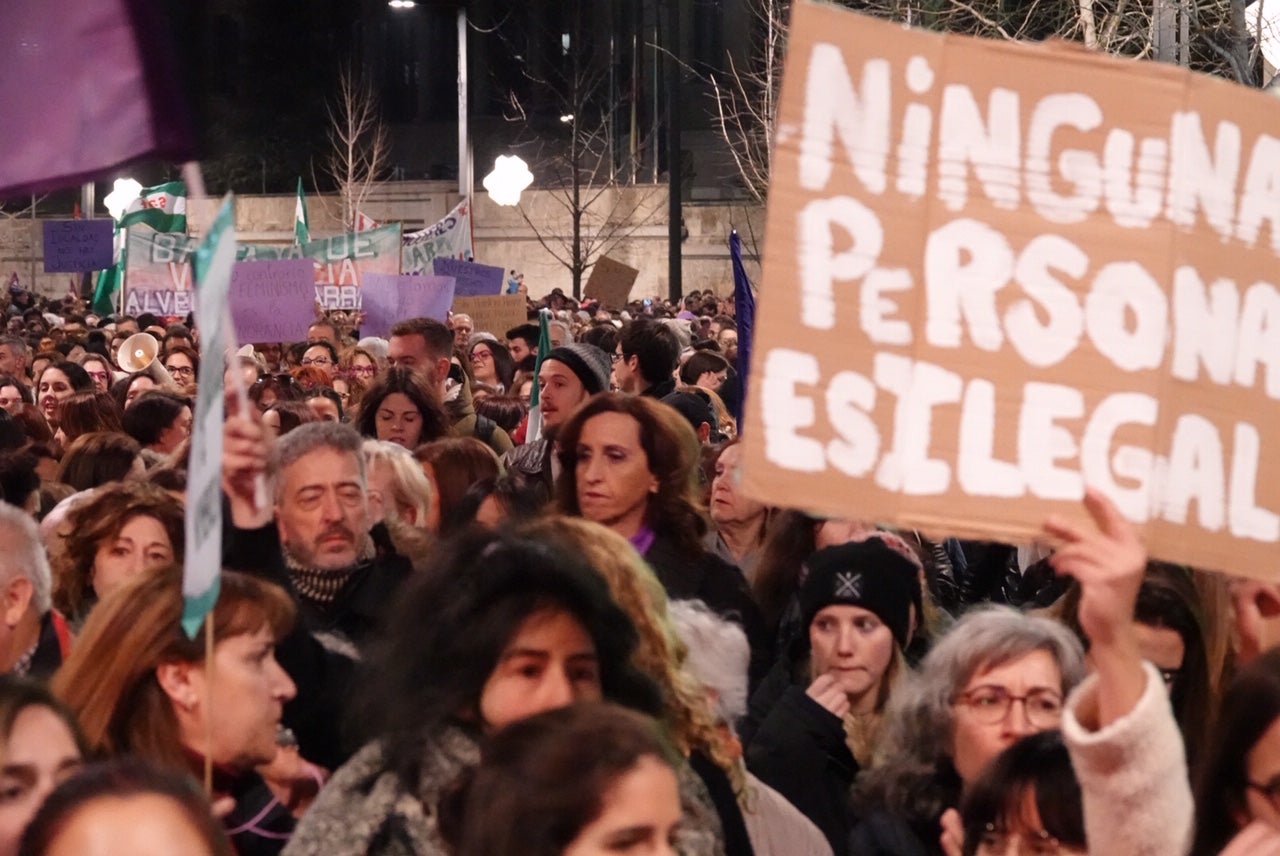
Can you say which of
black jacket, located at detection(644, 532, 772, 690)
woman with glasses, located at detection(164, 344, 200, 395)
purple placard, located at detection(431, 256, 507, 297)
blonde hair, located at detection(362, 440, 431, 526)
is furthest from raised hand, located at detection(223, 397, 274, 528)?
purple placard, located at detection(431, 256, 507, 297)

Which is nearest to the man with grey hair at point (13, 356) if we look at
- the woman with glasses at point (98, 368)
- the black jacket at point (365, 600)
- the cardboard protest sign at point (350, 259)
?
Result: the woman with glasses at point (98, 368)

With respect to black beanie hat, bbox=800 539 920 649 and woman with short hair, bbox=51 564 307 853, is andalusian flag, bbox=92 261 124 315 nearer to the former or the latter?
black beanie hat, bbox=800 539 920 649

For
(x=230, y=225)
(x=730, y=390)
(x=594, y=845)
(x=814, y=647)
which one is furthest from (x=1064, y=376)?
(x=730, y=390)

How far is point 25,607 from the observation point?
4590 millimetres

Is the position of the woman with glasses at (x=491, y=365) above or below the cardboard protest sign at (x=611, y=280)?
below

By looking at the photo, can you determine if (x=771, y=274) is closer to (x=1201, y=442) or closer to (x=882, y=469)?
(x=882, y=469)

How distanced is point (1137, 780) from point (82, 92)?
8.45 feet

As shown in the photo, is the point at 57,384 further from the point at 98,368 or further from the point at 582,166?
the point at 582,166

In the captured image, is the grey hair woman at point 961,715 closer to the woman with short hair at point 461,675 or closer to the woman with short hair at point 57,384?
the woman with short hair at point 461,675

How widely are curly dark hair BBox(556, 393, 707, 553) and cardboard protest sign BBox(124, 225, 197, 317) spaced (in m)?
14.0

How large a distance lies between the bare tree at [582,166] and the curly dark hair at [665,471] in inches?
1243

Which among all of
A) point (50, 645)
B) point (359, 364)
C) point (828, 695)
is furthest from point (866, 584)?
point (359, 364)

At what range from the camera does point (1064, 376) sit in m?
3.45

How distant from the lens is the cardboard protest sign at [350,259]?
71.2 ft
